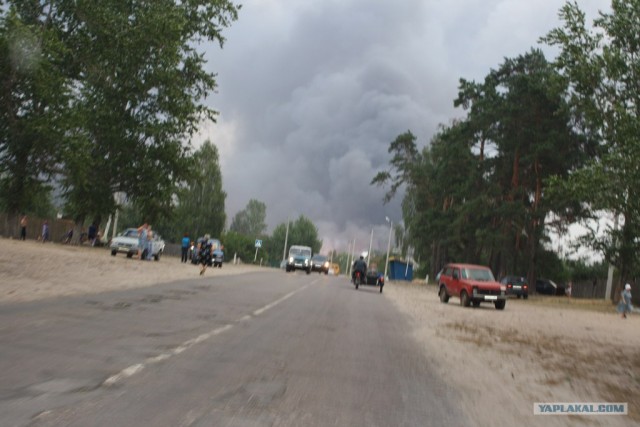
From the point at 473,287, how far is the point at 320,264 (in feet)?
114

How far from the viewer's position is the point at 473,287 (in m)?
26.7

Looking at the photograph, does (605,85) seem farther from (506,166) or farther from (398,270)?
(398,270)

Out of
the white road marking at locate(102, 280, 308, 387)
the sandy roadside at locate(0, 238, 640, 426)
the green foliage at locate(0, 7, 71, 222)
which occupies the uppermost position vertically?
the green foliage at locate(0, 7, 71, 222)

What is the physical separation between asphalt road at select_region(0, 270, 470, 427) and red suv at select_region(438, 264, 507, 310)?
48.1 ft

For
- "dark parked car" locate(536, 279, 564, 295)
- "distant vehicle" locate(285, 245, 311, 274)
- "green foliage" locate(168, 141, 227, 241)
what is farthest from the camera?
"green foliage" locate(168, 141, 227, 241)

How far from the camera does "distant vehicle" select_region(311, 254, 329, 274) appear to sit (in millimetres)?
60469

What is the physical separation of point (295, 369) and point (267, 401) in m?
1.85

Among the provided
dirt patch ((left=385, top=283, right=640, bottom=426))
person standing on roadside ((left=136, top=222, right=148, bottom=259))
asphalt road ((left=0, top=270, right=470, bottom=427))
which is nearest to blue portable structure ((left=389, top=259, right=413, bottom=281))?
person standing on roadside ((left=136, top=222, right=148, bottom=259))

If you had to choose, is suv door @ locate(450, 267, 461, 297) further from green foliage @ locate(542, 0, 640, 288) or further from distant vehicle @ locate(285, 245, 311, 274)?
distant vehicle @ locate(285, 245, 311, 274)

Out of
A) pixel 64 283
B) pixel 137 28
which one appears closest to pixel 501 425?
pixel 64 283

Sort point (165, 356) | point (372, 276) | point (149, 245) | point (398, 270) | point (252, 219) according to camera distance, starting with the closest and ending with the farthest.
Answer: point (165, 356), point (372, 276), point (149, 245), point (398, 270), point (252, 219)

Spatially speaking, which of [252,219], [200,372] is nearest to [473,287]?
[200,372]

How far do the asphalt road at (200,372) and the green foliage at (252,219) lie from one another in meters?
151

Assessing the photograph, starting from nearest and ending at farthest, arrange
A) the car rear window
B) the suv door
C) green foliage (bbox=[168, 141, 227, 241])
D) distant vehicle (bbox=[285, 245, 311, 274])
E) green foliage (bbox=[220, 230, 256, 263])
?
the car rear window
the suv door
distant vehicle (bbox=[285, 245, 311, 274])
green foliage (bbox=[168, 141, 227, 241])
green foliage (bbox=[220, 230, 256, 263])
